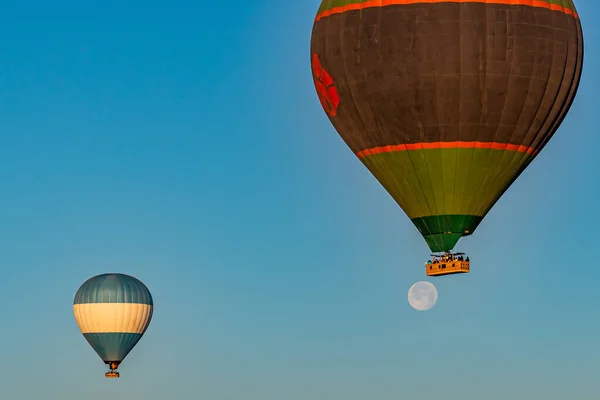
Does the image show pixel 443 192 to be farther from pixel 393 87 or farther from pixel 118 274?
pixel 118 274

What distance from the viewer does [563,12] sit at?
185 ft

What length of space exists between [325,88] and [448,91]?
506 cm

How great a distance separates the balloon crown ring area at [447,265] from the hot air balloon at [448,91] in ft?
0.15

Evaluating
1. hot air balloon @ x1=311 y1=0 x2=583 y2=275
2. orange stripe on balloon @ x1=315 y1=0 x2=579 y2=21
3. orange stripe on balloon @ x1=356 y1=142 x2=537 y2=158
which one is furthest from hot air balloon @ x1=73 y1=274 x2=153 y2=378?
orange stripe on balloon @ x1=315 y1=0 x2=579 y2=21

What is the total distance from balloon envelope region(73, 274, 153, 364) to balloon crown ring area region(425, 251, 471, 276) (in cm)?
3466

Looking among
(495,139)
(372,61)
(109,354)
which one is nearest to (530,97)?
(495,139)

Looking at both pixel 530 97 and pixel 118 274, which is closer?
pixel 530 97

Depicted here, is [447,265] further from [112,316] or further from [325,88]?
[112,316]

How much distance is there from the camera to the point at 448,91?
5522cm

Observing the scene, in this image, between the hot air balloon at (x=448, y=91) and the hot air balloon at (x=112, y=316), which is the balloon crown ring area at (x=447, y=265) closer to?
the hot air balloon at (x=448, y=91)


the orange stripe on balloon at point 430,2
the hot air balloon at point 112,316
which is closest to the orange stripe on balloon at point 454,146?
the orange stripe on balloon at point 430,2

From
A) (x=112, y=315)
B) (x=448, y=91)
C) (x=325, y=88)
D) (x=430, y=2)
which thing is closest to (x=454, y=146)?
(x=448, y=91)

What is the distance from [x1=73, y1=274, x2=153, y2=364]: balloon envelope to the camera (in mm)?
88125

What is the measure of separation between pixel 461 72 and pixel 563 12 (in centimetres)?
461
